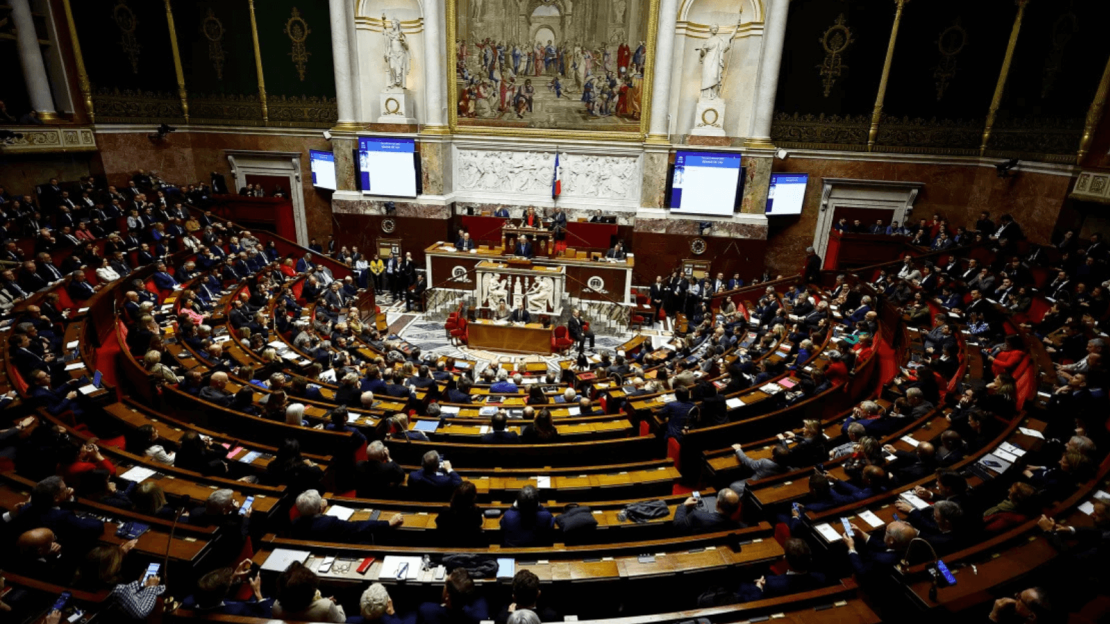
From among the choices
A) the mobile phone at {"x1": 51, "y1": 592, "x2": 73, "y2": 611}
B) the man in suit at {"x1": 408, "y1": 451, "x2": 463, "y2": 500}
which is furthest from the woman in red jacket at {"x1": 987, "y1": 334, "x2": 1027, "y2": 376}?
the mobile phone at {"x1": 51, "y1": 592, "x2": 73, "y2": 611}

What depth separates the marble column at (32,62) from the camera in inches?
622

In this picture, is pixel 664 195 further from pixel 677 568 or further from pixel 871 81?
pixel 677 568

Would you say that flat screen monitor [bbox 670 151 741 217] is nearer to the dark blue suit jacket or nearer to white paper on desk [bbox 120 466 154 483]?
the dark blue suit jacket

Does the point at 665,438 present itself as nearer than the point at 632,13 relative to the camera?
Yes

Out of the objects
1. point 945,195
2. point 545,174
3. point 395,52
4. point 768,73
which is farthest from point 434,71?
point 945,195

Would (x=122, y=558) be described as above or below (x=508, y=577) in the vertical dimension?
above

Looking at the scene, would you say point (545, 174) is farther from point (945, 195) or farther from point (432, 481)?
point (432, 481)

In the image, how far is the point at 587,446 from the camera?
22.6ft

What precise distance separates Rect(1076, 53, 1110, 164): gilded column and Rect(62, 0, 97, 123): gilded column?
29538mm

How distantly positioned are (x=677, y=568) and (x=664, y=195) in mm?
15362

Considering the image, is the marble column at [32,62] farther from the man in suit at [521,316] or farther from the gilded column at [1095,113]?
the gilded column at [1095,113]

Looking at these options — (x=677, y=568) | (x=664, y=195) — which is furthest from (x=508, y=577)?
(x=664, y=195)

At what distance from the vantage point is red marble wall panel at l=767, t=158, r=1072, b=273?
14180mm

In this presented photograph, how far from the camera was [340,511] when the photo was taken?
5387 millimetres
